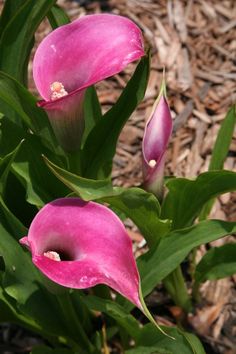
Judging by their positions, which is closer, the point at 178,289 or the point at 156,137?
the point at 156,137

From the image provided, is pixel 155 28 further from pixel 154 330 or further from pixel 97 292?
pixel 154 330

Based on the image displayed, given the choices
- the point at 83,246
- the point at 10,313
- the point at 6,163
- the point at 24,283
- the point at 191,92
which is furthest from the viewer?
the point at 191,92

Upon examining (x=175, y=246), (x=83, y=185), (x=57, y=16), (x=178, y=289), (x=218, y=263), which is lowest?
(x=178, y=289)

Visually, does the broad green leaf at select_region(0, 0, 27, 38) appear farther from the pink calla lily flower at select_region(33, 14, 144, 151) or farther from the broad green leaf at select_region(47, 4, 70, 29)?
the pink calla lily flower at select_region(33, 14, 144, 151)

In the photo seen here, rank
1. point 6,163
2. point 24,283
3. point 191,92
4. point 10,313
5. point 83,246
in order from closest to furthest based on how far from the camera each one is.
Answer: point 83,246 → point 6,163 → point 24,283 → point 10,313 → point 191,92

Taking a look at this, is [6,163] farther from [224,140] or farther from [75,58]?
[224,140]

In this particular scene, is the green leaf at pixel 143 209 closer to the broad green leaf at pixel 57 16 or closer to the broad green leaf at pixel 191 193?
the broad green leaf at pixel 191 193

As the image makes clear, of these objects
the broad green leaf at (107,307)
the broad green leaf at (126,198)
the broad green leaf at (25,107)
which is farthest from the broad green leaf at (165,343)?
the broad green leaf at (25,107)

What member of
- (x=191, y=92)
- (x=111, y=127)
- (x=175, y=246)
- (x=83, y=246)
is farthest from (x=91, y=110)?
(x=191, y=92)
